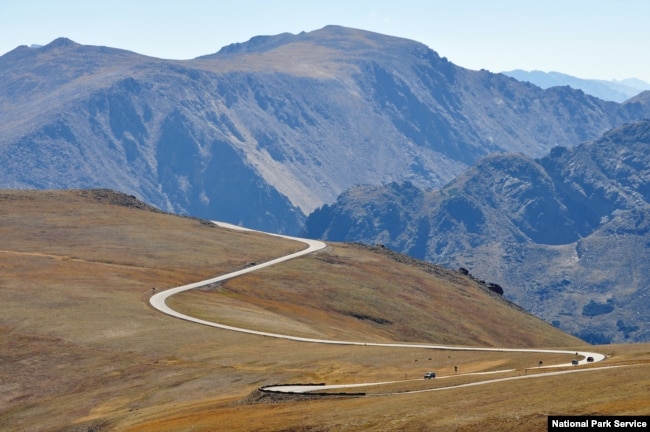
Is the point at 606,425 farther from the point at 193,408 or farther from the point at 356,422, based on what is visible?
the point at 193,408

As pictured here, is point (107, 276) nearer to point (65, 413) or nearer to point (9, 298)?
point (9, 298)

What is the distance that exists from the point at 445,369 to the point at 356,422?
3875 centimetres

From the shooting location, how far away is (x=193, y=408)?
98.4 meters

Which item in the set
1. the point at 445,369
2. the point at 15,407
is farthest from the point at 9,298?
the point at 445,369

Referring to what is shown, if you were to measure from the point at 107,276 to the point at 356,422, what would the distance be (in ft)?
410

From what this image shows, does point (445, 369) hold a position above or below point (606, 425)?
below

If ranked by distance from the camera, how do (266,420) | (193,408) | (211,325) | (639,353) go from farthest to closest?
(211,325) < (639,353) < (193,408) < (266,420)

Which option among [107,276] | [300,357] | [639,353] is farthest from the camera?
[107,276]

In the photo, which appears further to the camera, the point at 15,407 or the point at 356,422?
the point at 15,407

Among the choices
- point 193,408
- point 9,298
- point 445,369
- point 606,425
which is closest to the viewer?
point 606,425

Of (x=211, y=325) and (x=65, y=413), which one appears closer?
(x=65, y=413)

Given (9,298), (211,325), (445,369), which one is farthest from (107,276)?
(445,369)

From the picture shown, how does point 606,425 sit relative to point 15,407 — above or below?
above

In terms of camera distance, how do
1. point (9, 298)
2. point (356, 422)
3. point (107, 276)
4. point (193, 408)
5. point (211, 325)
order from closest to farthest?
point (356, 422), point (193, 408), point (211, 325), point (9, 298), point (107, 276)
